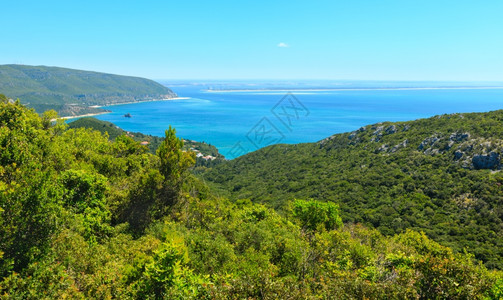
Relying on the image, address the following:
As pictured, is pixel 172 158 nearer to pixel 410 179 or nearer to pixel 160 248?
pixel 160 248

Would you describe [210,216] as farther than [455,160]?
No

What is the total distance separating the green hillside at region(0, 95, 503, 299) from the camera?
28.7 feet

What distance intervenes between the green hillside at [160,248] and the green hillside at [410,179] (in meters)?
17.0

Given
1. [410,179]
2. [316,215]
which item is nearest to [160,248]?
[316,215]

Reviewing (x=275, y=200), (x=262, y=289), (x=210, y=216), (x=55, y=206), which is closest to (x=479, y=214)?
(x=275, y=200)

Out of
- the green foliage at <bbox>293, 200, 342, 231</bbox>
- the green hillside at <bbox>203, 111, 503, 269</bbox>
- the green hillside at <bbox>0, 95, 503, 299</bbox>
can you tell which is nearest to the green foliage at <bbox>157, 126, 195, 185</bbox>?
the green hillside at <bbox>0, 95, 503, 299</bbox>

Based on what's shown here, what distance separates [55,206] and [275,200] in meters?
46.5

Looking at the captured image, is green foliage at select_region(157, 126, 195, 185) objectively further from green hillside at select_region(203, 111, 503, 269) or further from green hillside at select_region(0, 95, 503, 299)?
green hillside at select_region(203, 111, 503, 269)

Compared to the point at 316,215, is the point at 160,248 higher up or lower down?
higher up

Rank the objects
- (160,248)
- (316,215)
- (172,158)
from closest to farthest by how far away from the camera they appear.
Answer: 1. (160,248)
2. (172,158)
3. (316,215)

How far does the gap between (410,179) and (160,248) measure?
168ft

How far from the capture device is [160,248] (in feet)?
36.0

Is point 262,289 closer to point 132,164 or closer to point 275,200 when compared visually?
point 132,164

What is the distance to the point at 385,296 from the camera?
8.70 m
